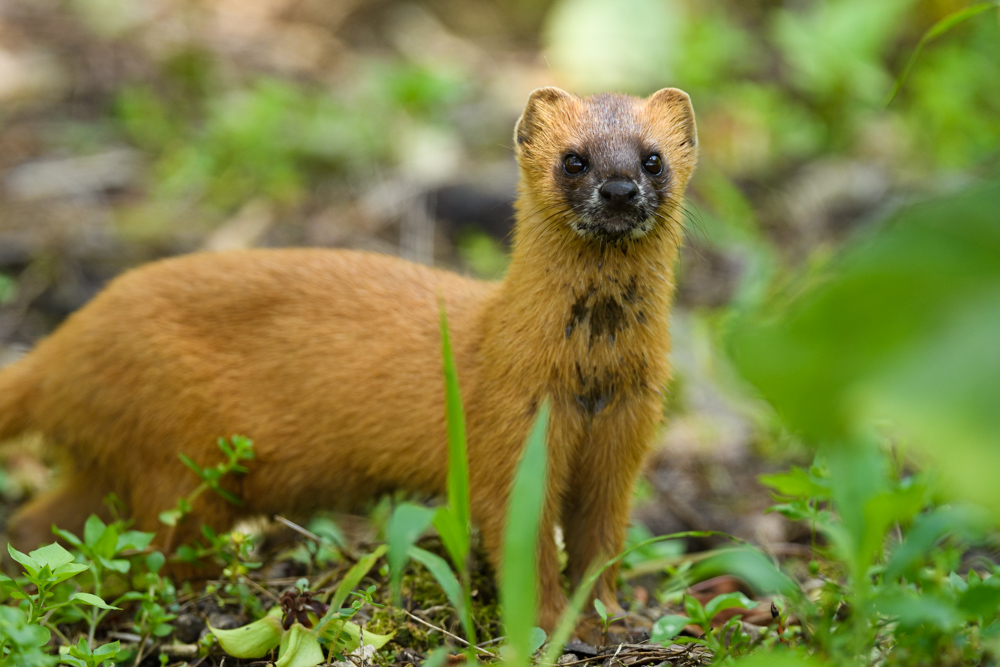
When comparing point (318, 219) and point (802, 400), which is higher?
point (802, 400)

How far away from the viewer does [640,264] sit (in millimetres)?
4090

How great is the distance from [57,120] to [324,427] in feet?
23.1

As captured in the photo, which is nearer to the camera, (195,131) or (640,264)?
(640,264)

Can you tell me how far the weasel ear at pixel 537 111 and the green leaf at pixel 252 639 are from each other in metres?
2.43

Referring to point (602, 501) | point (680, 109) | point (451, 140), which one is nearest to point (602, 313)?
point (602, 501)

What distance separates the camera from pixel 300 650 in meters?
3.40

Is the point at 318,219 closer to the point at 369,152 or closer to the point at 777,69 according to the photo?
the point at 369,152

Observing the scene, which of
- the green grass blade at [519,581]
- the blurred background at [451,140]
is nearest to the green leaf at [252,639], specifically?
the green grass blade at [519,581]

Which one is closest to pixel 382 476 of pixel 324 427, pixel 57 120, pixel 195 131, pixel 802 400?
pixel 324 427

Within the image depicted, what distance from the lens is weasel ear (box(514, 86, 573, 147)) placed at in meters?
4.51

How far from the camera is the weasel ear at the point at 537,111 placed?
14.8 feet

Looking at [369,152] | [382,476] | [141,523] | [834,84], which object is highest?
[834,84]

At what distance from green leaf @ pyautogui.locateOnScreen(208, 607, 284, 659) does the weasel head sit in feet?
6.51

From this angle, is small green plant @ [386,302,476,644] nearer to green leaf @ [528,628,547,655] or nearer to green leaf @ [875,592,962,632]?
green leaf @ [528,628,547,655]
